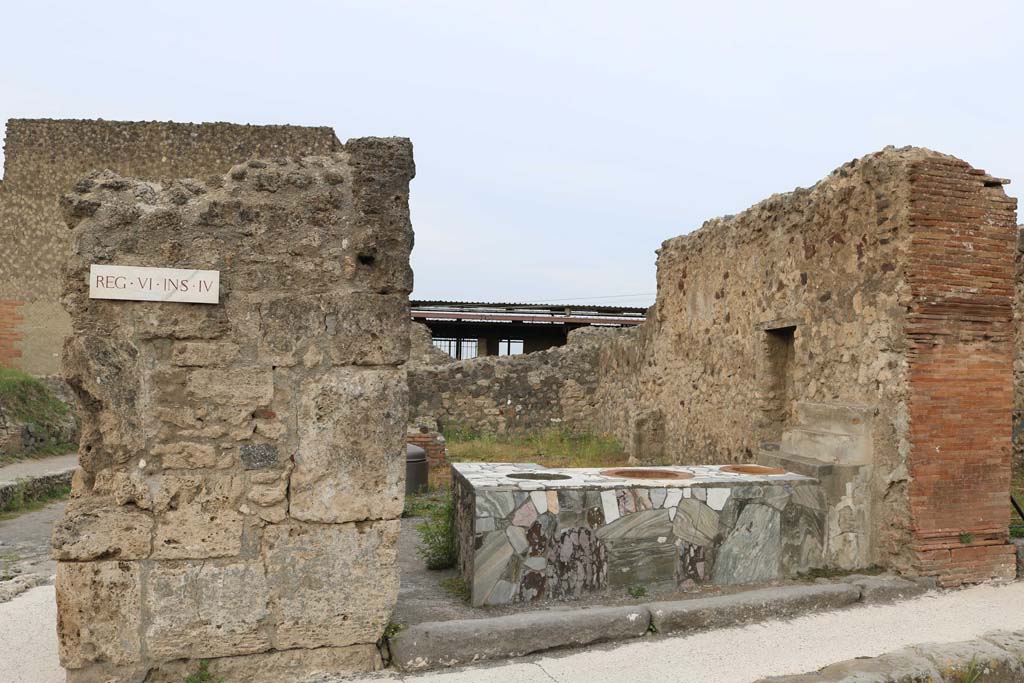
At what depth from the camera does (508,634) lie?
384 centimetres

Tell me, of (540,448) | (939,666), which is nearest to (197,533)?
(939,666)

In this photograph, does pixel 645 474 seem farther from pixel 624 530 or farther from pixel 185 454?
pixel 185 454

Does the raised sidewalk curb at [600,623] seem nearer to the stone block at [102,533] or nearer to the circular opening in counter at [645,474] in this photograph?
the circular opening in counter at [645,474]

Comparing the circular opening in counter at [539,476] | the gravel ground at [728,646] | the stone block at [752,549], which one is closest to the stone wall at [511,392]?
the circular opening in counter at [539,476]

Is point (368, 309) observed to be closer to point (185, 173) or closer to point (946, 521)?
point (946, 521)

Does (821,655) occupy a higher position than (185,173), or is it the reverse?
(185,173)

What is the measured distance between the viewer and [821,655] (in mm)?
3883

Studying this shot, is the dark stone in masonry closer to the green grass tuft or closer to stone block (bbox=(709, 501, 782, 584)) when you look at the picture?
stone block (bbox=(709, 501, 782, 584))

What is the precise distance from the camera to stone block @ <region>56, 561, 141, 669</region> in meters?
3.31

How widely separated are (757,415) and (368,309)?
537 cm

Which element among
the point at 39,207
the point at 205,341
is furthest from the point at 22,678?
the point at 39,207

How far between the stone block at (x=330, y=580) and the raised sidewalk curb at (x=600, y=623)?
0.80ft

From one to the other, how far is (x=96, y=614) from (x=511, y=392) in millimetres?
12375

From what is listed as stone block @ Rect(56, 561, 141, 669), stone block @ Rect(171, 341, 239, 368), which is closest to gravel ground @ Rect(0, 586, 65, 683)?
stone block @ Rect(56, 561, 141, 669)
